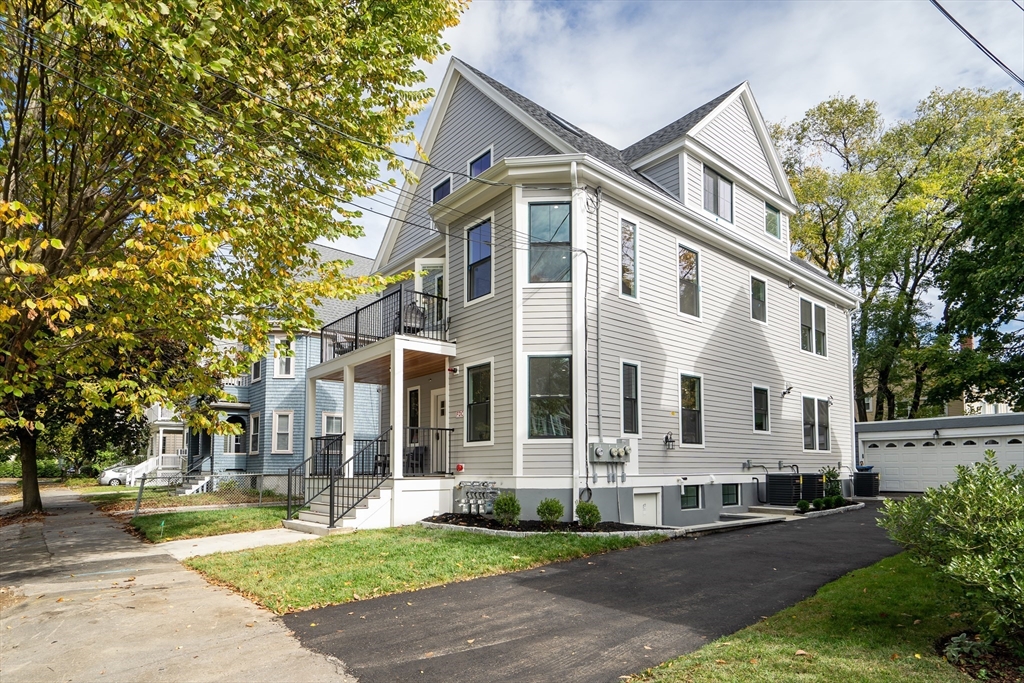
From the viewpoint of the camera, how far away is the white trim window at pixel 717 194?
17.3 meters

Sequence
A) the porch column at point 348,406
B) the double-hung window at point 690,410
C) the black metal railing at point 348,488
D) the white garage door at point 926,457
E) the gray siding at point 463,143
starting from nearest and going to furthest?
the black metal railing at point 348,488 < the double-hung window at point 690,410 < the porch column at point 348,406 < the gray siding at point 463,143 < the white garage door at point 926,457

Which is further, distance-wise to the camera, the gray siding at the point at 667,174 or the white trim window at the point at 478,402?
the gray siding at the point at 667,174

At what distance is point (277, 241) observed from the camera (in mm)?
9672

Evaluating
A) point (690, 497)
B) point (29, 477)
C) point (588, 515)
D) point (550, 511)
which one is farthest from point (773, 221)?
point (29, 477)

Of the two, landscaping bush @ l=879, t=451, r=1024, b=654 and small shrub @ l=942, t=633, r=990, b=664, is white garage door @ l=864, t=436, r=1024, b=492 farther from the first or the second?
small shrub @ l=942, t=633, r=990, b=664

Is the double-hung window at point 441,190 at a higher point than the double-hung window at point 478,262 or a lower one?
higher

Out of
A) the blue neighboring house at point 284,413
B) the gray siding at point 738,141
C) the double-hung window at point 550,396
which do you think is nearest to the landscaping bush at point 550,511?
the double-hung window at point 550,396

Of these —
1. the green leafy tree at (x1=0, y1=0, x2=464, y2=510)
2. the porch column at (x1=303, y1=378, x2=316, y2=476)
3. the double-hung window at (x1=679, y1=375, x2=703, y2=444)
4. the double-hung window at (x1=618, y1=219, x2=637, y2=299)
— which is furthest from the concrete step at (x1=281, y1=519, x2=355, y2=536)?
the double-hung window at (x1=679, y1=375, x2=703, y2=444)

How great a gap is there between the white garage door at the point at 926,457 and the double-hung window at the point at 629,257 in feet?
38.4

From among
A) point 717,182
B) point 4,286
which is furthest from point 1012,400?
point 4,286

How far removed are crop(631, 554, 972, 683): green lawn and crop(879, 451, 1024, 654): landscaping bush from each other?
1.08 feet

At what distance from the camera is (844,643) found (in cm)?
546

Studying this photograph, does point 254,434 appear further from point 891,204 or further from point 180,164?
point 891,204

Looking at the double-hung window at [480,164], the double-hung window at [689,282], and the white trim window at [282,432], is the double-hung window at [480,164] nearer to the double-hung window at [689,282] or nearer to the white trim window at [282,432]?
the double-hung window at [689,282]
